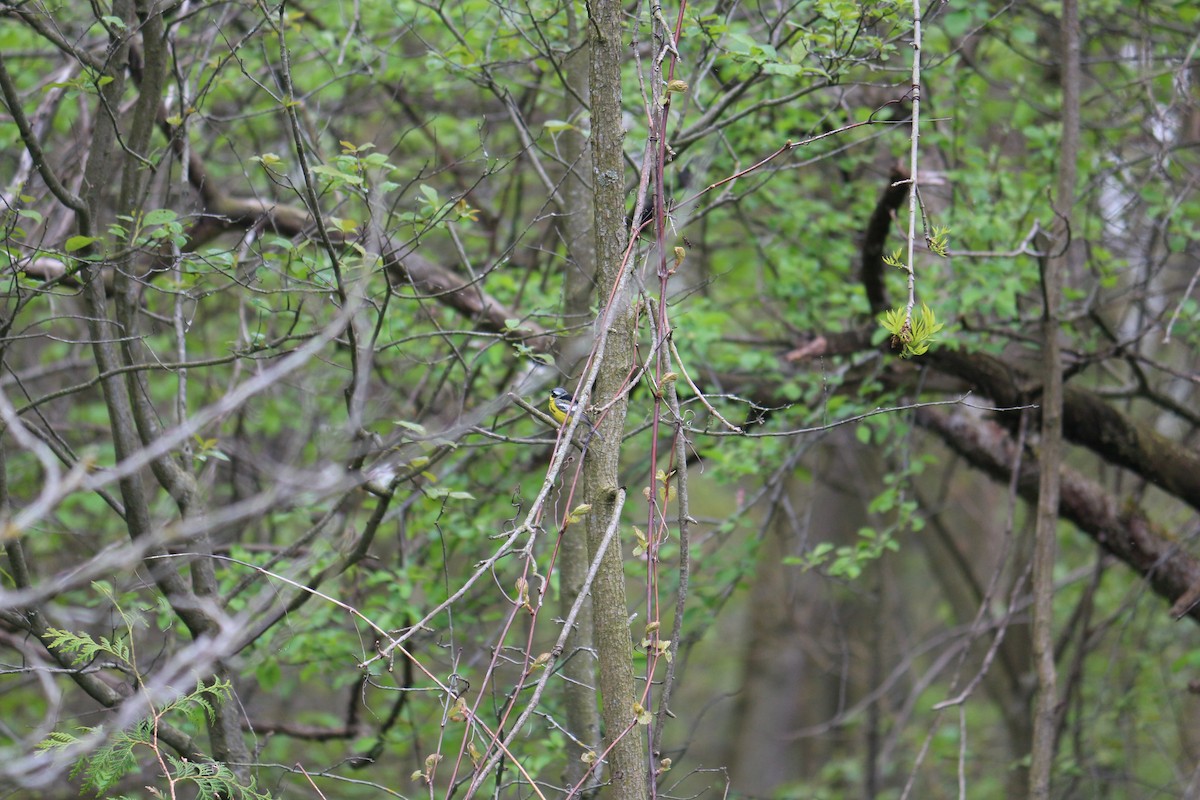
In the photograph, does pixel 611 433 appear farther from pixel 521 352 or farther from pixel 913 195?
pixel 913 195

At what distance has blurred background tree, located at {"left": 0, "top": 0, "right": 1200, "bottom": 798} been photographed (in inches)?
85.2

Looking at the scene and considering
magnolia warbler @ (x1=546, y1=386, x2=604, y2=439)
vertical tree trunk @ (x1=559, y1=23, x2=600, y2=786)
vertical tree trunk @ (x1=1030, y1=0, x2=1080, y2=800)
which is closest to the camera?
magnolia warbler @ (x1=546, y1=386, x2=604, y2=439)

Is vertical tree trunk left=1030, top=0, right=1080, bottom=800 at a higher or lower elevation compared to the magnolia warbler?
higher

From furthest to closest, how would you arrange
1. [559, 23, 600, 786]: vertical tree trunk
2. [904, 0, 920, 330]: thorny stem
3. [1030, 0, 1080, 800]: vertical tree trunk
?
[1030, 0, 1080, 800]: vertical tree trunk < [559, 23, 600, 786]: vertical tree trunk < [904, 0, 920, 330]: thorny stem

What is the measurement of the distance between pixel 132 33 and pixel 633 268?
5.74 ft

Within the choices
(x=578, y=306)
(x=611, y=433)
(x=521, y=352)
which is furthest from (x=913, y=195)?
(x=578, y=306)

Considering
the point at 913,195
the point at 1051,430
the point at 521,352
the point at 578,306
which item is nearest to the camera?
the point at 913,195

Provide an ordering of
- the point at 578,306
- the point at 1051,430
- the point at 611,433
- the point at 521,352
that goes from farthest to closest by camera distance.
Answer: the point at 1051,430
the point at 578,306
the point at 521,352
the point at 611,433

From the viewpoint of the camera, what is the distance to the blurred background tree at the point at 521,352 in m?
2.16

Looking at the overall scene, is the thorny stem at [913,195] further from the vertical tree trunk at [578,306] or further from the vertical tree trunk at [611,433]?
the vertical tree trunk at [578,306]

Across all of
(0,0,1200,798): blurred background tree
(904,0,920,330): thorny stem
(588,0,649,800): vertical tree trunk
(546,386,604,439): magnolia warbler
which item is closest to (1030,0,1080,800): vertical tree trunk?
(0,0,1200,798): blurred background tree

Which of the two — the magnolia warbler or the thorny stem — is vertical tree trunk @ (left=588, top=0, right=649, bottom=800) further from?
the thorny stem

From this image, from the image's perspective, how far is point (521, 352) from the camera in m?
2.71

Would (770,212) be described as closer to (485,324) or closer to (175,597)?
(485,324)
